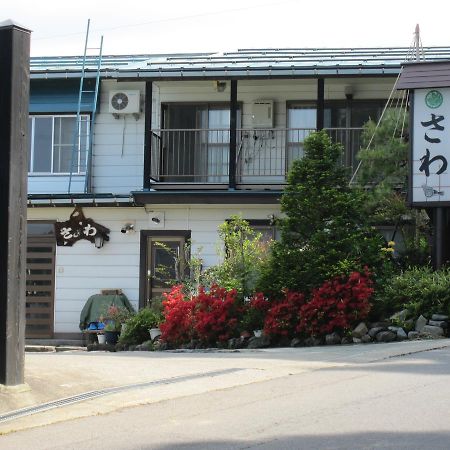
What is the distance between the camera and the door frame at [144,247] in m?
20.9

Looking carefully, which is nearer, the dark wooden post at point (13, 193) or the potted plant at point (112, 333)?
the dark wooden post at point (13, 193)

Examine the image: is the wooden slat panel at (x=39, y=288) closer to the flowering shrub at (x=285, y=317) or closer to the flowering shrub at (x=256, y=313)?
the flowering shrub at (x=256, y=313)

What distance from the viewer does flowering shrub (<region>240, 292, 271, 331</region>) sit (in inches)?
637

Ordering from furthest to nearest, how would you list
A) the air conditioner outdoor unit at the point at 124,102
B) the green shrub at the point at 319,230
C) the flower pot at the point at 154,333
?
the air conditioner outdoor unit at the point at 124,102
the flower pot at the point at 154,333
the green shrub at the point at 319,230

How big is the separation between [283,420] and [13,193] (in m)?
3.38

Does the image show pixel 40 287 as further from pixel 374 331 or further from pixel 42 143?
pixel 374 331

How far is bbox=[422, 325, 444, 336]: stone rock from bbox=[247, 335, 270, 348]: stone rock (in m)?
2.61

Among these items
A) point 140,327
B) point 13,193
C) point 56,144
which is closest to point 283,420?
point 13,193

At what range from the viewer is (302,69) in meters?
20.2

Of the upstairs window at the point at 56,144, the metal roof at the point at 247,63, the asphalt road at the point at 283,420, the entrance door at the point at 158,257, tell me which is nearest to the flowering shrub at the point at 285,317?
the asphalt road at the point at 283,420

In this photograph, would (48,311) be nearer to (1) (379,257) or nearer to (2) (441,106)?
(1) (379,257)

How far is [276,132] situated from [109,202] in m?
4.20

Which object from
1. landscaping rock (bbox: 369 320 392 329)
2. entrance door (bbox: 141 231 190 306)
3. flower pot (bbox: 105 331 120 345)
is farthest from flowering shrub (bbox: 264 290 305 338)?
entrance door (bbox: 141 231 190 306)

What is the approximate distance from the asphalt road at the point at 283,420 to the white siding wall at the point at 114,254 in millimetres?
10645
